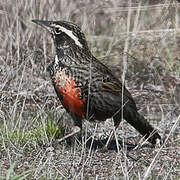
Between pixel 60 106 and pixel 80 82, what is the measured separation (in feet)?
3.74

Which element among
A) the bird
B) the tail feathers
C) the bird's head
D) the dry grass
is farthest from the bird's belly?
the tail feathers

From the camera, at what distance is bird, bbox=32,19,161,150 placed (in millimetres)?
6184

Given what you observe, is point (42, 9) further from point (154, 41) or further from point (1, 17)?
point (154, 41)

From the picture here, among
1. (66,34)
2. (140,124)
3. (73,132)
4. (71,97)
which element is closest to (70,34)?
(66,34)

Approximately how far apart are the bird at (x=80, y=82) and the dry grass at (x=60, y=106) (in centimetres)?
25

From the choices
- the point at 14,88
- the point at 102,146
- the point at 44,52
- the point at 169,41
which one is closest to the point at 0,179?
the point at 102,146

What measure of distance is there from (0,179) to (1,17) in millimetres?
5580

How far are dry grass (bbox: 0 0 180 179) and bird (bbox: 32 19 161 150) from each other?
25 cm

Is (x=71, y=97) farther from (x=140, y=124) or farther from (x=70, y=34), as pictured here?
(x=140, y=124)

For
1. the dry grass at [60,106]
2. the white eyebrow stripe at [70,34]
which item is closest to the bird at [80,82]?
the white eyebrow stripe at [70,34]

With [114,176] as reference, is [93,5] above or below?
above

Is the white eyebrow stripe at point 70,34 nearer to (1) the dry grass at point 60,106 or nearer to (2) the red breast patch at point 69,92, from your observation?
(1) the dry grass at point 60,106

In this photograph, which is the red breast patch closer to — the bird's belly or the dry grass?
the bird's belly

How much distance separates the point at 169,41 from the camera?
10148 millimetres
